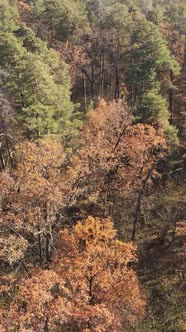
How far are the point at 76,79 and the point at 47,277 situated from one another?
39.7 metres

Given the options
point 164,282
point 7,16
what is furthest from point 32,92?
point 7,16

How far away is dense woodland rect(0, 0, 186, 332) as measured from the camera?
72.0ft

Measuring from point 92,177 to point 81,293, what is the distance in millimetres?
11047

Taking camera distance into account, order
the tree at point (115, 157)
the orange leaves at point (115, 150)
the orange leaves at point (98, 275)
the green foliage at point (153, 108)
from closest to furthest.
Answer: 1. the orange leaves at point (98, 275)
2. the orange leaves at point (115, 150)
3. the tree at point (115, 157)
4. the green foliage at point (153, 108)

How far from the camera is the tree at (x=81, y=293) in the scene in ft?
59.4

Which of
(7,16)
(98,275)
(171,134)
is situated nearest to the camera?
(98,275)

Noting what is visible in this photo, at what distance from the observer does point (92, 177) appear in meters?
30.2

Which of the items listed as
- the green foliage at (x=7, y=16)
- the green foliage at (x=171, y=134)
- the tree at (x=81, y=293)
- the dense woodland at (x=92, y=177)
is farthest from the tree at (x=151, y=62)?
the tree at (x=81, y=293)

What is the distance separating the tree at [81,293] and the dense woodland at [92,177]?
9 cm

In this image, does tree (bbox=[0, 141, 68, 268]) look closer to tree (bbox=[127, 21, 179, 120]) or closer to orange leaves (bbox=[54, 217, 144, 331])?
orange leaves (bbox=[54, 217, 144, 331])

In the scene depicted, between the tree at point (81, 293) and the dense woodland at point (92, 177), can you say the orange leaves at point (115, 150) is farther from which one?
the tree at point (81, 293)

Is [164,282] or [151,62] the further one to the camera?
[151,62]

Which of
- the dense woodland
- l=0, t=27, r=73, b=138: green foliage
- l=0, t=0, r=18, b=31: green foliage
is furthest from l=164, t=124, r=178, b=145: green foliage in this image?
l=0, t=0, r=18, b=31: green foliage

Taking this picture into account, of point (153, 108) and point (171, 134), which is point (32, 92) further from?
point (171, 134)
